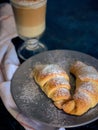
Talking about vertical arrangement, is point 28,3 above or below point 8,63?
above

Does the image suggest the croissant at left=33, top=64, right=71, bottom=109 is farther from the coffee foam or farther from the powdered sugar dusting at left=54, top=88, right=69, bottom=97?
the coffee foam

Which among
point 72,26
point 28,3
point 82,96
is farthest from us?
point 72,26

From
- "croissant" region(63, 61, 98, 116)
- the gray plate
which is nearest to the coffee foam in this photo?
the gray plate

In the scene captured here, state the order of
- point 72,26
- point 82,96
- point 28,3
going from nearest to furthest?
point 82,96 < point 28,3 < point 72,26

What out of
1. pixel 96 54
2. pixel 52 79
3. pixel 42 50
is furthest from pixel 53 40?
pixel 52 79

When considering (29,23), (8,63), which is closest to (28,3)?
(29,23)

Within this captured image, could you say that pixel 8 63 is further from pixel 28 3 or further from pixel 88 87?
pixel 88 87

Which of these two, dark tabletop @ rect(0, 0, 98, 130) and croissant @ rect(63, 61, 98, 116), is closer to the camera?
croissant @ rect(63, 61, 98, 116)

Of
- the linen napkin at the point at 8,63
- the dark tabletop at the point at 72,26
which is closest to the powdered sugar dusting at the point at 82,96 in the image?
the linen napkin at the point at 8,63

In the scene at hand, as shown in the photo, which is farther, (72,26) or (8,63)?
(72,26)
